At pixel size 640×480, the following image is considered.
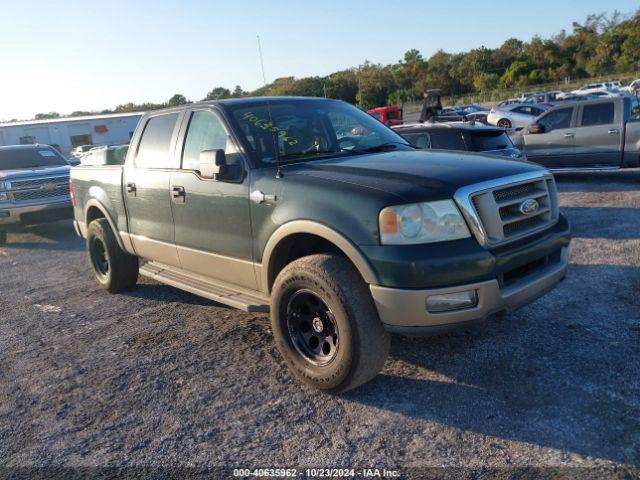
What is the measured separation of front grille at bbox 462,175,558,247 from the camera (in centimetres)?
319

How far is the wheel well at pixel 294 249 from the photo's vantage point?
144 inches

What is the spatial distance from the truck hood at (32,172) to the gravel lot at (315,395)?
536 cm

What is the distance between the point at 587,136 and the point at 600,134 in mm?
267

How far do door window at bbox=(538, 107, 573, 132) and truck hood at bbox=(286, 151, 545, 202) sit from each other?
8.76 m

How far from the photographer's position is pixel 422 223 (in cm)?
310

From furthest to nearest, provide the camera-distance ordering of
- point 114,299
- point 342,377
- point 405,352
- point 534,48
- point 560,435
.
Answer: point 534,48 → point 114,299 → point 405,352 → point 342,377 → point 560,435

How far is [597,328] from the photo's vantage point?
4129mm

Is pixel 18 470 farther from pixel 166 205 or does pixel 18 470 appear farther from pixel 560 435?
pixel 560 435

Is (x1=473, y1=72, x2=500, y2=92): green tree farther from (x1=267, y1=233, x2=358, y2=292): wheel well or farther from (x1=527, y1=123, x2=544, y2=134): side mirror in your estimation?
(x1=267, y1=233, x2=358, y2=292): wheel well

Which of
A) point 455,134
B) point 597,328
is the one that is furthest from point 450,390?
point 455,134

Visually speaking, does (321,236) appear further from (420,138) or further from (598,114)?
(598,114)

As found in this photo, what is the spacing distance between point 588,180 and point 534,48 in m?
71.1

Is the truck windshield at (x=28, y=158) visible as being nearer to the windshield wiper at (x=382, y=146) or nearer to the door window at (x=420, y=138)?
the door window at (x=420, y=138)

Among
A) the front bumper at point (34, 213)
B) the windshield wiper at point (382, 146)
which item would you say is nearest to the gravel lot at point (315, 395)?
the windshield wiper at point (382, 146)
